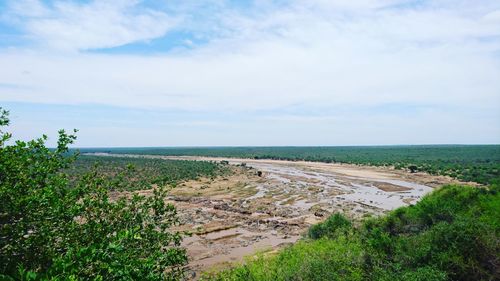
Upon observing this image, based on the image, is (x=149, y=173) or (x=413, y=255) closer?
(x=413, y=255)

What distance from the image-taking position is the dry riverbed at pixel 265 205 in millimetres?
21344

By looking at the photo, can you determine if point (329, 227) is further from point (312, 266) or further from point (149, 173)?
point (149, 173)

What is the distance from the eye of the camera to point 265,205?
3225 cm

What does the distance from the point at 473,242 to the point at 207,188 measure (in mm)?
31768

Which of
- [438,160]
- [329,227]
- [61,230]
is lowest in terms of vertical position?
[329,227]

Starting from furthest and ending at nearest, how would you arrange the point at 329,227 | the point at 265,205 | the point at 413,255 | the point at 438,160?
the point at 438,160 < the point at 265,205 < the point at 329,227 < the point at 413,255

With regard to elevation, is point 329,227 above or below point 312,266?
below

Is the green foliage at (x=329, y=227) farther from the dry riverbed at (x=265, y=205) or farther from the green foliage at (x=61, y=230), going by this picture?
the green foliage at (x=61, y=230)

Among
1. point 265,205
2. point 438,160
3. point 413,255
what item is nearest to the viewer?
point 413,255

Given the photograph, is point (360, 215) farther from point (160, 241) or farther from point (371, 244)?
point (160, 241)

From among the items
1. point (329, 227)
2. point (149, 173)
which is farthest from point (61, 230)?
point (149, 173)

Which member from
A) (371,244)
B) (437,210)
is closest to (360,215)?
(437,210)

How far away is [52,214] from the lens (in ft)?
22.7

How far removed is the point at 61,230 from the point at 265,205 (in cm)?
2604
